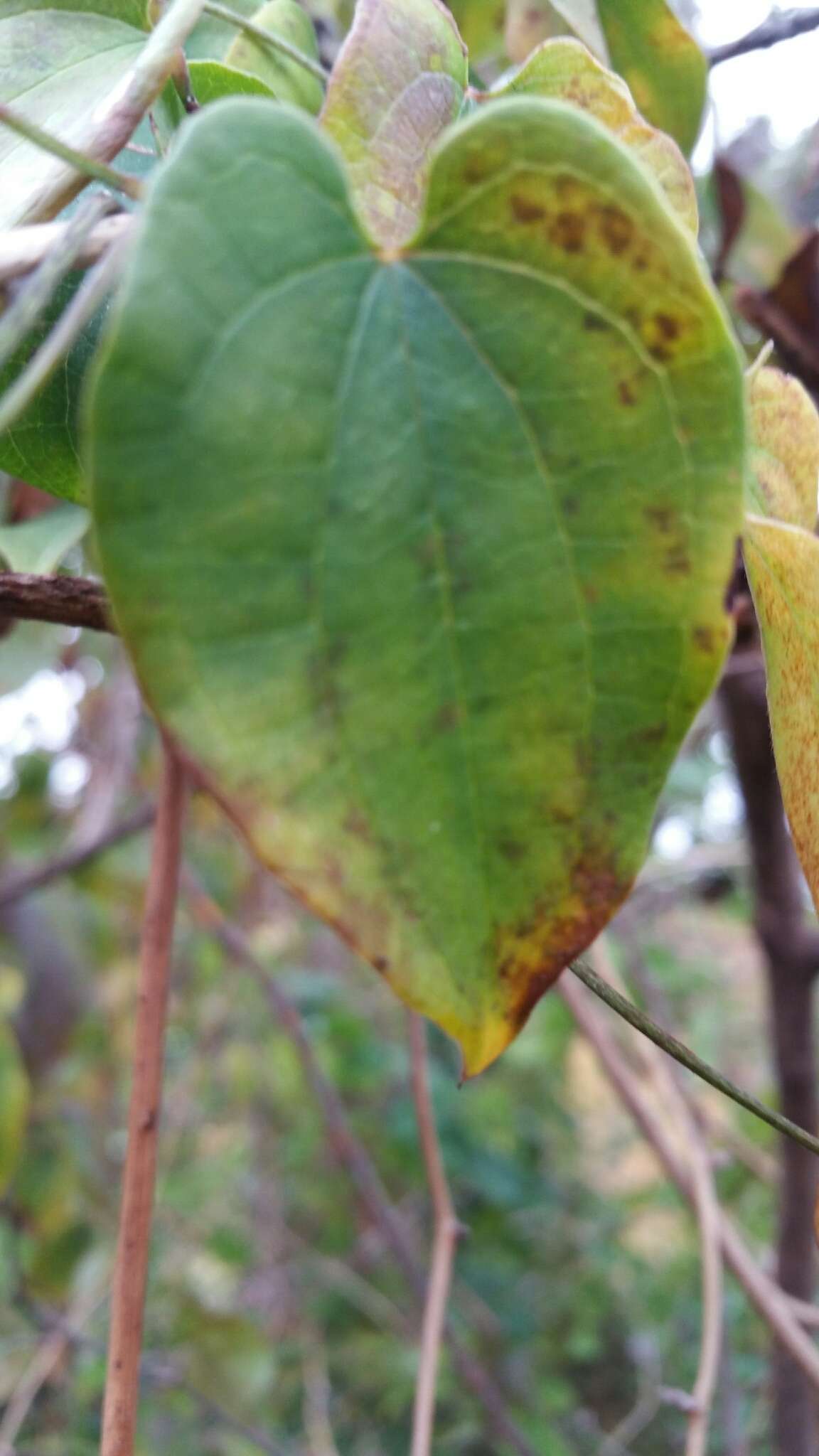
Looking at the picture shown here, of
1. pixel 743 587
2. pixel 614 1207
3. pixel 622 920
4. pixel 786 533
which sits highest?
pixel 786 533

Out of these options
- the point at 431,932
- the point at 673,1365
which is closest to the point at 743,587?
the point at 431,932

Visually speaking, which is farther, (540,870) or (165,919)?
(165,919)

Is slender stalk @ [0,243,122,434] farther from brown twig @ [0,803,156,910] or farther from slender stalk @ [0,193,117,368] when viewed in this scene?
brown twig @ [0,803,156,910]

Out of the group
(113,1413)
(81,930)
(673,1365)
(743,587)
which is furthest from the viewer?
(673,1365)

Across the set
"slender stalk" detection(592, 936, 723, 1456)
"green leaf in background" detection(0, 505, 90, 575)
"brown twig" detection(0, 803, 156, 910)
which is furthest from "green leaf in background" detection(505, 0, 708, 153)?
"brown twig" detection(0, 803, 156, 910)

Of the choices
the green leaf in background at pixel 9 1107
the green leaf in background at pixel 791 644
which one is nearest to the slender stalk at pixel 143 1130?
the green leaf in background at pixel 791 644

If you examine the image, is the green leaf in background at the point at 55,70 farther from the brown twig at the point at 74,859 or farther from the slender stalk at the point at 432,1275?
the brown twig at the point at 74,859

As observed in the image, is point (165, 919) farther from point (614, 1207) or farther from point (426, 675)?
point (614, 1207)
